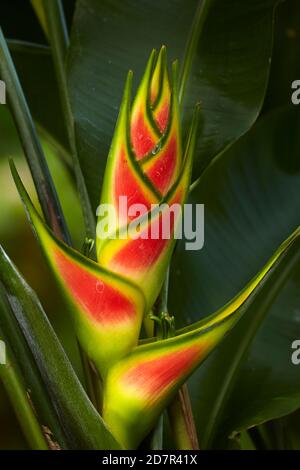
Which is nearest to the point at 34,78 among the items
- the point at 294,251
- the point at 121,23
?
the point at 121,23

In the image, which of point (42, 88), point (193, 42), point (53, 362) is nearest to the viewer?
point (53, 362)

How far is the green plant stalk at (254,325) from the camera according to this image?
549 millimetres

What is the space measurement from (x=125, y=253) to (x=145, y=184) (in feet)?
0.13

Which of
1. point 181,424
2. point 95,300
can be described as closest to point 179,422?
point 181,424

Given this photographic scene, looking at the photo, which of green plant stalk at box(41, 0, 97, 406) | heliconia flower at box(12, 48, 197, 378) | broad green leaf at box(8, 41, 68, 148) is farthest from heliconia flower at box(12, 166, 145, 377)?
broad green leaf at box(8, 41, 68, 148)

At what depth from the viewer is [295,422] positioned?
0.63 m

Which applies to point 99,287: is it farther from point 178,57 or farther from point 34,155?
point 178,57

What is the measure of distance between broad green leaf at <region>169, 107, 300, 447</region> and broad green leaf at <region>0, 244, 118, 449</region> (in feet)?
0.61

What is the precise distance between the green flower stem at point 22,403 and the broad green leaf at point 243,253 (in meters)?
0.14

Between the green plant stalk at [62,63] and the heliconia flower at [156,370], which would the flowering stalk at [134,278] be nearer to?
the heliconia flower at [156,370]

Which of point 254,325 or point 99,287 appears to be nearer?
point 99,287

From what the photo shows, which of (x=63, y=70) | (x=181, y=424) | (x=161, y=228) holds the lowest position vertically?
(x=181, y=424)

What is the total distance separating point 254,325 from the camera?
554mm

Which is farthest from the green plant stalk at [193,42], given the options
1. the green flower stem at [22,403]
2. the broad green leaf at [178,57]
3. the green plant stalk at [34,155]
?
the green flower stem at [22,403]
